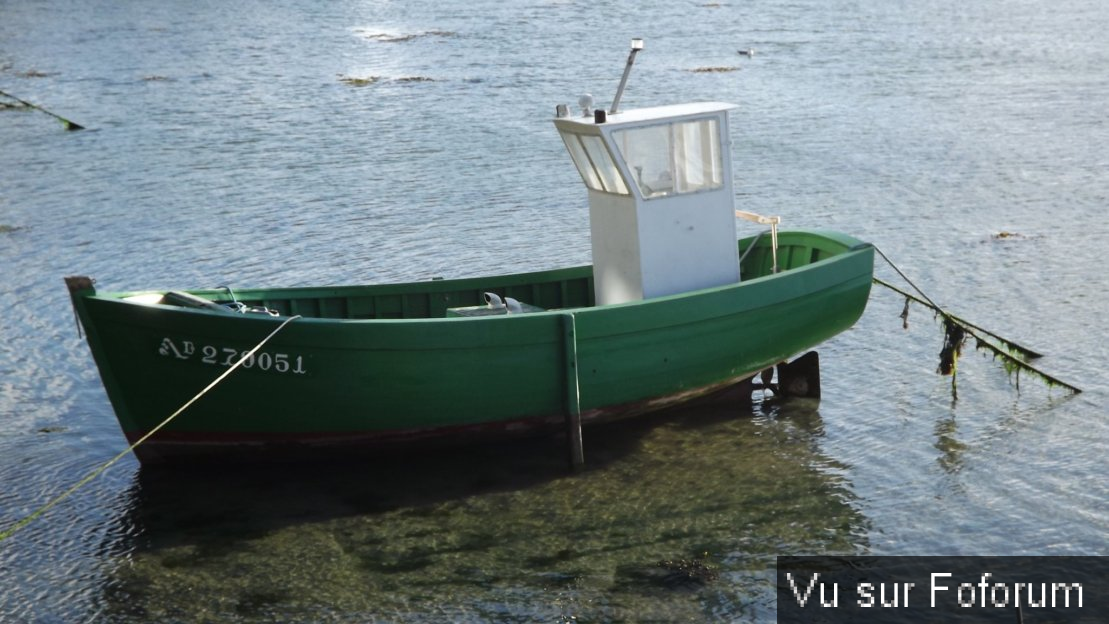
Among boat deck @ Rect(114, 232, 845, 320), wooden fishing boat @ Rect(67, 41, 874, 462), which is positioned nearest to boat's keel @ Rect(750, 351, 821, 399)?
wooden fishing boat @ Rect(67, 41, 874, 462)

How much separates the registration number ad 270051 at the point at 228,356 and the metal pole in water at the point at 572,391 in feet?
7.23

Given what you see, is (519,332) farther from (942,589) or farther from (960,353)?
(960,353)

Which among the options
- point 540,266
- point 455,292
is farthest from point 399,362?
point 540,266

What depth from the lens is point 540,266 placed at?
60.9 feet

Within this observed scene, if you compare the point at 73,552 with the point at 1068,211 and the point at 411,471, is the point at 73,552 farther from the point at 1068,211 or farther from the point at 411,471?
the point at 1068,211

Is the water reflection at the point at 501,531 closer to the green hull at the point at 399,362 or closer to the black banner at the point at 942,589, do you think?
the black banner at the point at 942,589

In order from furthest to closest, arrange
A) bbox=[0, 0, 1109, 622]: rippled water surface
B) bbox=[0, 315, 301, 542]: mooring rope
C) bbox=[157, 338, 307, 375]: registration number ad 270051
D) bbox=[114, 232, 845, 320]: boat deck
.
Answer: bbox=[114, 232, 845, 320]: boat deck
bbox=[157, 338, 307, 375]: registration number ad 270051
bbox=[0, 315, 301, 542]: mooring rope
bbox=[0, 0, 1109, 622]: rippled water surface

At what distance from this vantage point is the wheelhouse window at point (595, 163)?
12203mm

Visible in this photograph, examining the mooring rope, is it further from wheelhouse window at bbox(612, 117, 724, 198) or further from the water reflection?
wheelhouse window at bbox(612, 117, 724, 198)

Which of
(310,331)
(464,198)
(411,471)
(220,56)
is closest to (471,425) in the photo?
(411,471)

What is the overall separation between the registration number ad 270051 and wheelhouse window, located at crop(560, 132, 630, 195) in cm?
332

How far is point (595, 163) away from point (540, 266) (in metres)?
6.19

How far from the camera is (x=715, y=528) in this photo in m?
10.9

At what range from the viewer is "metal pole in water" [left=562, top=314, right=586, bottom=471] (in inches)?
447
